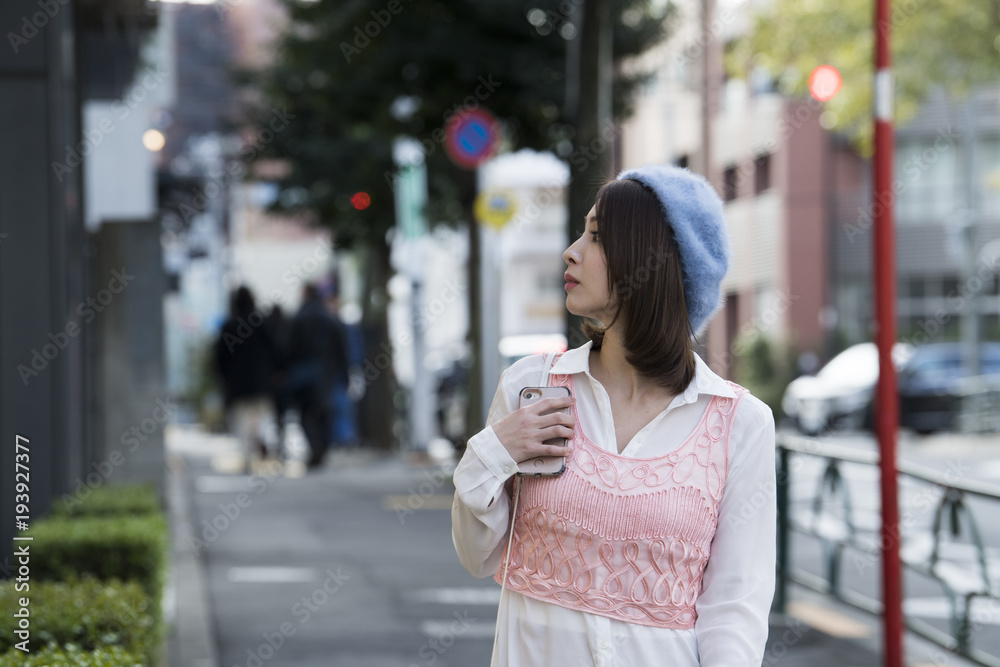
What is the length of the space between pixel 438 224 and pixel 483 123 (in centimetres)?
803

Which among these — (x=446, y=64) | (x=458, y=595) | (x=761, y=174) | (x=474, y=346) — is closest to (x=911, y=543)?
(x=458, y=595)

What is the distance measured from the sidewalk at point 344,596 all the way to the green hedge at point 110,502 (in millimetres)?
649

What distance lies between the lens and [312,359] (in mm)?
15219

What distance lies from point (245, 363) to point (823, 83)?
30.7 feet

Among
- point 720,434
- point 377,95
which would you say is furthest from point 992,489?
point 377,95

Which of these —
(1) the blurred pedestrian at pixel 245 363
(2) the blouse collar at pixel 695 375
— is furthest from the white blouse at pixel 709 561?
(1) the blurred pedestrian at pixel 245 363

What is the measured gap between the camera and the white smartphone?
7.52 feet

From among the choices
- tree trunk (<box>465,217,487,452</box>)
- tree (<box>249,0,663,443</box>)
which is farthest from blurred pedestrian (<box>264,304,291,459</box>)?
tree (<box>249,0,663,443</box>)

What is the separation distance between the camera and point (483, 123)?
11.9m

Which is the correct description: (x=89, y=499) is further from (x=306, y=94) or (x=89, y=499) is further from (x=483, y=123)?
(x=306, y=94)

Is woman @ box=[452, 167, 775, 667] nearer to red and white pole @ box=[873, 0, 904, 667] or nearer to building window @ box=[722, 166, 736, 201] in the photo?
red and white pole @ box=[873, 0, 904, 667]

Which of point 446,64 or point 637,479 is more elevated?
point 446,64

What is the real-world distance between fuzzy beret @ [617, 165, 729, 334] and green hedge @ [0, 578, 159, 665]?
1.91m

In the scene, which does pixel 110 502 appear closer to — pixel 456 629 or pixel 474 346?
pixel 456 629
